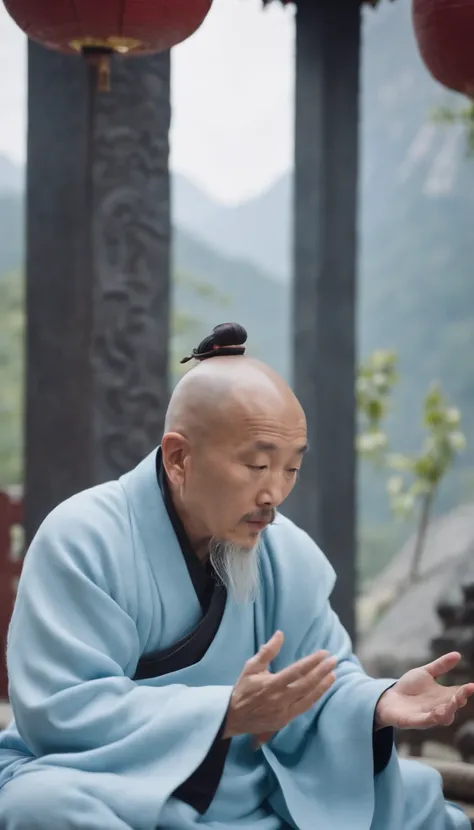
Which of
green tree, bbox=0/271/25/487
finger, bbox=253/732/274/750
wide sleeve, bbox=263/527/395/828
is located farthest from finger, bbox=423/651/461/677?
green tree, bbox=0/271/25/487

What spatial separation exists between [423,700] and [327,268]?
9.28ft

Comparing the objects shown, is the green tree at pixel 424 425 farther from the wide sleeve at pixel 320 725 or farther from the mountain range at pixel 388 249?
the mountain range at pixel 388 249

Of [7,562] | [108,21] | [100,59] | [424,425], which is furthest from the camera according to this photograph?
[424,425]

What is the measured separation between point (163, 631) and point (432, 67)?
1895 millimetres

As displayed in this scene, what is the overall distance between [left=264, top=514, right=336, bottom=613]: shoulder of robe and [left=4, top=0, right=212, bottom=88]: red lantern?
1351 millimetres

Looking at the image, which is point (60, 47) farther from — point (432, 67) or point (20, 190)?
point (20, 190)

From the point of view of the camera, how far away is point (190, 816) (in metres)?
2.74

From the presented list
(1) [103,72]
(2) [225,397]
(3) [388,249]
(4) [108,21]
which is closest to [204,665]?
(2) [225,397]

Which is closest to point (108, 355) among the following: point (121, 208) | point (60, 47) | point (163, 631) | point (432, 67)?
point (121, 208)

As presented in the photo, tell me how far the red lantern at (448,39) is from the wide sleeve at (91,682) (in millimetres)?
1790

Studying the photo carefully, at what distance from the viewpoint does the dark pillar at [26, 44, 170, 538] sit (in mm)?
4273

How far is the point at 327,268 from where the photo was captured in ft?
17.8

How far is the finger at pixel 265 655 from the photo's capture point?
8.23 ft

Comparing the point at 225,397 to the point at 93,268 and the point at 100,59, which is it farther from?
the point at 93,268
